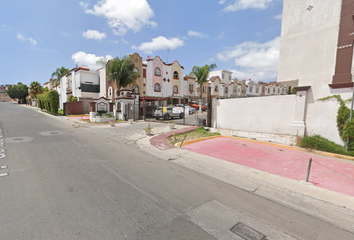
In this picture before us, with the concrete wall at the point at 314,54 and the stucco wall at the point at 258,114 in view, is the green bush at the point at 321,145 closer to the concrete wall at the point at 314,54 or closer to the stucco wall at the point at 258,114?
the concrete wall at the point at 314,54

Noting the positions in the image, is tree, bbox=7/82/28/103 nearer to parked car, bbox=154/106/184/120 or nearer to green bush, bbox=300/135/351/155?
parked car, bbox=154/106/184/120

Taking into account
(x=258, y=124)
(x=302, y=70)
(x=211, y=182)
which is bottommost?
(x=211, y=182)

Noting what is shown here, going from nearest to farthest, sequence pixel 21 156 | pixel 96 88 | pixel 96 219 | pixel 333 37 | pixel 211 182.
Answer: pixel 96 219, pixel 211 182, pixel 21 156, pixel 333 37, pixel 96 88

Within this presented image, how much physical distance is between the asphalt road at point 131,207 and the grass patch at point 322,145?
607 cm

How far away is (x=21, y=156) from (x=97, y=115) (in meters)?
14.0

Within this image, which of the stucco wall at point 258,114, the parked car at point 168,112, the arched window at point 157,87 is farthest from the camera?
the arched window at point 157,87

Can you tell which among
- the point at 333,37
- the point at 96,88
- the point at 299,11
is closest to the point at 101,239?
the point at 333,37

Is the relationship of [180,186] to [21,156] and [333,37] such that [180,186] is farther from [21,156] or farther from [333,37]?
[333,37]

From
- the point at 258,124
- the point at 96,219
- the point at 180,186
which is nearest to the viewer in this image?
the point at 96,219

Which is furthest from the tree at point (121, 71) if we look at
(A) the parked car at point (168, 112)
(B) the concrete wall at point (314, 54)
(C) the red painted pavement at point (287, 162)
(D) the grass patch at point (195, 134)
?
(B) the concrete wall at point (314, 54)

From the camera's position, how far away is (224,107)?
12.1m

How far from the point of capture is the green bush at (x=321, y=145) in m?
7.59

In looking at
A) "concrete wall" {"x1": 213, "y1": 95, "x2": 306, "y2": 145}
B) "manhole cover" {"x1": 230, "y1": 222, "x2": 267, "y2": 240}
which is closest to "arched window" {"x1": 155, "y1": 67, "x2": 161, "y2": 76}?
"concrete wall" {"x1": 213, "y1": 95, "x2": 306, "y2": 145}

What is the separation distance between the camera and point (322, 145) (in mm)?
7941
